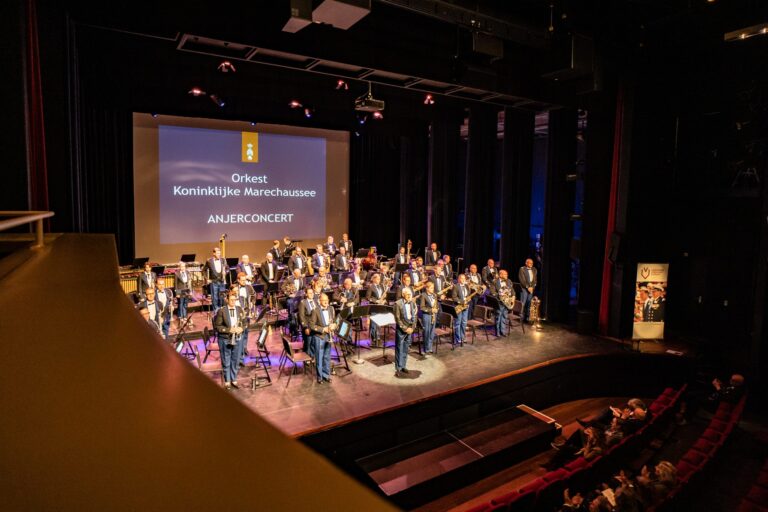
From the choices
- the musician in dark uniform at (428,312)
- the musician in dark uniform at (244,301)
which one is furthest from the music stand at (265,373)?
the musician in dark uniform at (428,312)

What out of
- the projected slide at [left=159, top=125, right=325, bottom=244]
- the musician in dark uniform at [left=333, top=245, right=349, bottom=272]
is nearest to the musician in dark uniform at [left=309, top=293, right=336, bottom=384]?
the musician in dark uniform at [left=333, top=245, right=349, bottom=272]

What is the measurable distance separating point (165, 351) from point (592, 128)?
43.8 ft

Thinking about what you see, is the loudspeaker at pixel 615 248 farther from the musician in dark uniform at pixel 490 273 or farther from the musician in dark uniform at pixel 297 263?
the musician in dark uniform at pixel 297 263

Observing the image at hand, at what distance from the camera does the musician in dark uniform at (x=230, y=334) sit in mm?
8188

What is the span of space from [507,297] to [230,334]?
21.5ft

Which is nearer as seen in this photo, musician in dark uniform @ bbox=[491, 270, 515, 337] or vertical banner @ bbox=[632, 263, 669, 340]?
musician in dark uniform @ bbox=[491, 270, 515, 337]

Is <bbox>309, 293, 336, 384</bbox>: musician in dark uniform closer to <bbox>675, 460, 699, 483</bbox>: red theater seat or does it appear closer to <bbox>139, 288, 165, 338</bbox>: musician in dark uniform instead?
<bbox>139, 288, 165, 338</bbox>: musician in dark uniform

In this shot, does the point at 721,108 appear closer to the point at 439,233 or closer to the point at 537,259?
the point at 537,259

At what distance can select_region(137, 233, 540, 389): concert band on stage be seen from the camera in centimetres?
860

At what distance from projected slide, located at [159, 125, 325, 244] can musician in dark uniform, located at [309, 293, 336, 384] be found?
7.80 m

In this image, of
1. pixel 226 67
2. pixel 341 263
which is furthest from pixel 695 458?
pixel 226 67

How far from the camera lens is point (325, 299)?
8625 millimetres

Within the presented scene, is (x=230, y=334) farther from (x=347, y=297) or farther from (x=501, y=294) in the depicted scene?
(x=501, y=294)

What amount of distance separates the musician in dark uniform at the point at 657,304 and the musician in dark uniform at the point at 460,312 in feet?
15.3
